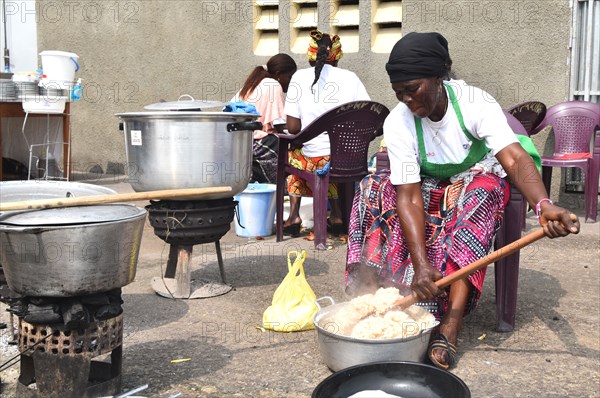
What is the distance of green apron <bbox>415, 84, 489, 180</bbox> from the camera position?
375 cm

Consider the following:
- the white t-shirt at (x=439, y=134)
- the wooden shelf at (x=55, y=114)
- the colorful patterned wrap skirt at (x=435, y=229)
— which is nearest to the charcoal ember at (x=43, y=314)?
the colorful patterned wrap skirt at (x=435, y=229)

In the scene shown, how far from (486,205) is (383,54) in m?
5.00

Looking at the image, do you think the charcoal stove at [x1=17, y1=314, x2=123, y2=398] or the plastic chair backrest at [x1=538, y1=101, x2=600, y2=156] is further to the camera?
the plastic chair backrest at [x1=538, y1=101, x2=600, y2=156]

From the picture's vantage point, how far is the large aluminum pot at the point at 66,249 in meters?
2.70

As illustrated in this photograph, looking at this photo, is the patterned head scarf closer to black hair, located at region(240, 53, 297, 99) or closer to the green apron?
black hair, located at region(240, 53, 297, 99)

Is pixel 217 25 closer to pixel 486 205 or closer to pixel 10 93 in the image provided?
pixel 10 93

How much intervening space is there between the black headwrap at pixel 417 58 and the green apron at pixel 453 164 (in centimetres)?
27

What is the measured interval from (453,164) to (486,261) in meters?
0.82

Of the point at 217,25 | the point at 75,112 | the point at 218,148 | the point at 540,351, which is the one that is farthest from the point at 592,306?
the point at 75,112

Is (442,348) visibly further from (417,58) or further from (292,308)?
(417,58)

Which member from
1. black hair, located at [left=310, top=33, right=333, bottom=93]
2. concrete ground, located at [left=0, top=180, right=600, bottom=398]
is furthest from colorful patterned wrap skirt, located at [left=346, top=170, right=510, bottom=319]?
black hair, located at [left=310, top=33, right=333, bottom=93]

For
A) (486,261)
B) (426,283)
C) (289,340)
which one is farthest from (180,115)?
(486,261)

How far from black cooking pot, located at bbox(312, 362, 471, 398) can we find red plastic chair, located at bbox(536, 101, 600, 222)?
4.54 metres

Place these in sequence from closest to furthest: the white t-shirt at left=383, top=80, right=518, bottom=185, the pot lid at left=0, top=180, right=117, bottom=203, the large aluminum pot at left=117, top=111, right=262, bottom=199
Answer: the pot lid at left=0, top=180, right=117, bottom=203 < the white t-shirt at left=383, top=80, right=518, bottom=185 < the large aluminum pot at left=117, top=111, right=262, bottom=199
